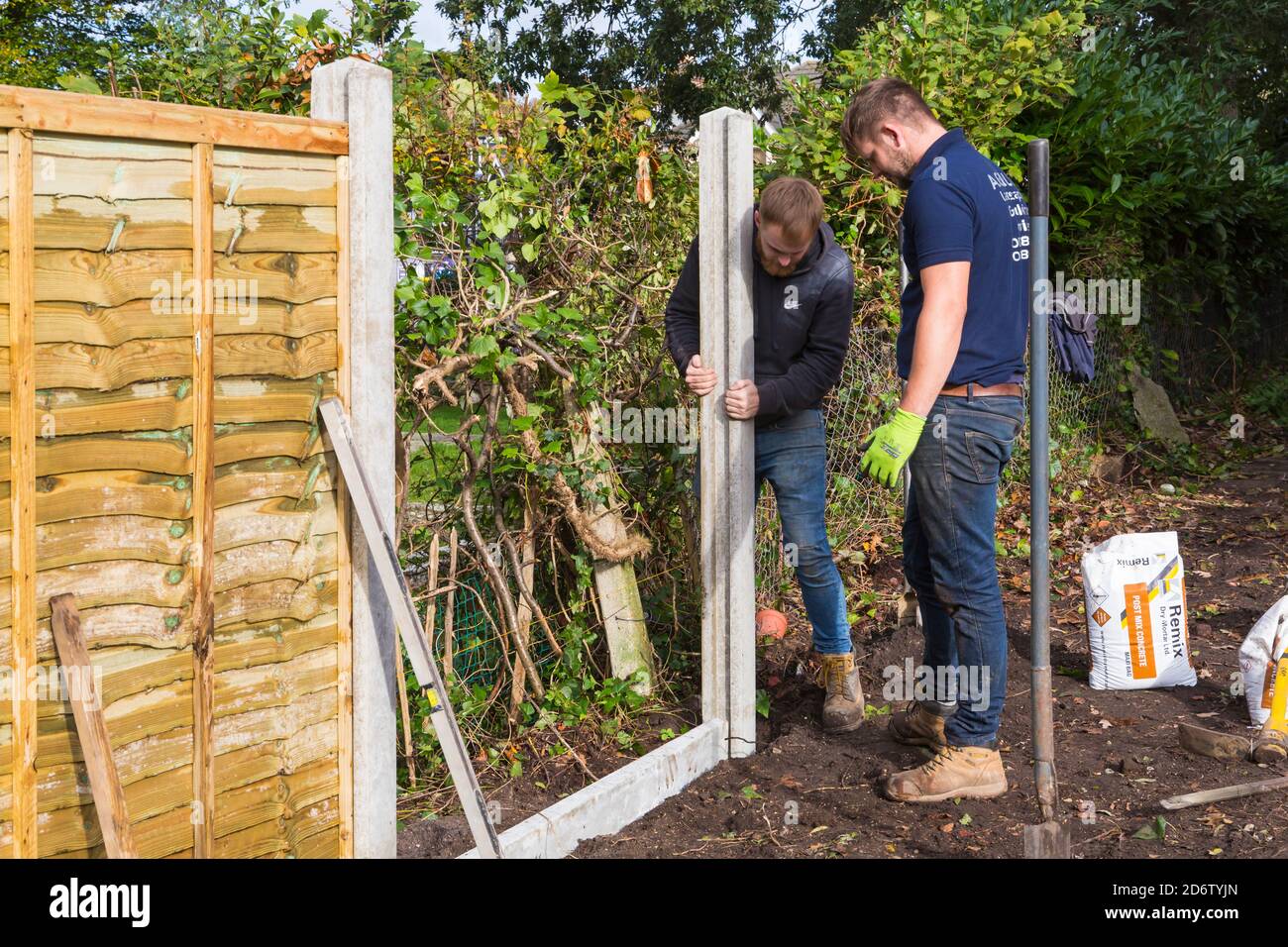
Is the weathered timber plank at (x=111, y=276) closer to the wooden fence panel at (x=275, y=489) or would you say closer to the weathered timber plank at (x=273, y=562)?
the wooden fence panel at (x=275, y=489)

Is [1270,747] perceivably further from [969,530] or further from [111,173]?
[111,173]

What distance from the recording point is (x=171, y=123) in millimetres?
2453

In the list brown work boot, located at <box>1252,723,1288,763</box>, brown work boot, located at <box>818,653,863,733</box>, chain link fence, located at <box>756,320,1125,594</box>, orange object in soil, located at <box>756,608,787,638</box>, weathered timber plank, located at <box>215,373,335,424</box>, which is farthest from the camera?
chain link fence, located at <box>756,320,1125,594</box>

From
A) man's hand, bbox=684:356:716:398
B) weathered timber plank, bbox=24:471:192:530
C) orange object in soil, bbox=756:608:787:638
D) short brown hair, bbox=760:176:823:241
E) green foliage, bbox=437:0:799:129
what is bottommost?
orange object in soil, bbox=756:608:787:638

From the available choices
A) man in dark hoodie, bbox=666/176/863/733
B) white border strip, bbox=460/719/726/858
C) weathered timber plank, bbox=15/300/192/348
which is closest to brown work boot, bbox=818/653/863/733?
man in dark hoodie, bbox=666/176/863/733

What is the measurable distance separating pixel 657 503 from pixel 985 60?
3.98 meters

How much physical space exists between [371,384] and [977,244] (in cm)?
182

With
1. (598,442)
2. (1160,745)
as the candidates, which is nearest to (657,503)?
(598,442)

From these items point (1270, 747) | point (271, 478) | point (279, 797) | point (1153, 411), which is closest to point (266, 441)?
point (271, 478)

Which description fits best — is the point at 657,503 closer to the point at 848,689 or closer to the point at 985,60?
the point at 848,689

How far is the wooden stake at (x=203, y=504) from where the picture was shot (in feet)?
8.31

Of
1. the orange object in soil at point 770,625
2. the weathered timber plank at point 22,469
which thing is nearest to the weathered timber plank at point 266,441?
the weathered timber plank at point 22,469

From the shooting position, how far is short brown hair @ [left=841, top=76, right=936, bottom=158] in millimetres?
3549

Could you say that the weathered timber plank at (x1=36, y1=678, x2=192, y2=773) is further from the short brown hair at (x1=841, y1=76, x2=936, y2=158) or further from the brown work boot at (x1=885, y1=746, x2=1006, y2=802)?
the short brown hair at (x1=841, y1=76, x2=936, y2=158)
